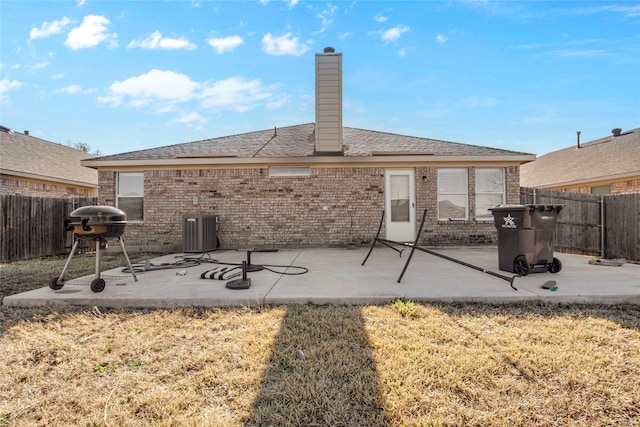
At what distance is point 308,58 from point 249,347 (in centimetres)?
951

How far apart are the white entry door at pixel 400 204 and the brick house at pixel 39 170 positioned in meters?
13.5

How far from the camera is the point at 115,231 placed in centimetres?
443

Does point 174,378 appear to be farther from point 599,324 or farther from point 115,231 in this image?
point 599,324

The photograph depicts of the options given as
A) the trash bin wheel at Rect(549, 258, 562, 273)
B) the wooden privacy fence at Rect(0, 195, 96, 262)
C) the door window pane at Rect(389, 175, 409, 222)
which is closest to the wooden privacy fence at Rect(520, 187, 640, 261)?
the door window pane at Rect(389, 175, 409, 222)

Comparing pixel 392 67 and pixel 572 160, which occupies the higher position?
pixel 392 67

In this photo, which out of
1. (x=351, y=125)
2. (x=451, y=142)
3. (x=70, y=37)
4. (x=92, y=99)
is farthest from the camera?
(x=351, y=125)

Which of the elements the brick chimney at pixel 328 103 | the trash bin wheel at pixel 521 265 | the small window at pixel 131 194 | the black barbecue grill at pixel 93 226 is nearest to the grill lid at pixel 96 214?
the black barbecue grill at pixel 93 226

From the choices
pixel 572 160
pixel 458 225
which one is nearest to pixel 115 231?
pixel 458 225

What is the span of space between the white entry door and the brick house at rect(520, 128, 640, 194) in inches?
367

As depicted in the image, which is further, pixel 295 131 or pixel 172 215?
pixel 295 131

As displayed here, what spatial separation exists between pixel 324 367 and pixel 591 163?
17705 millimetres

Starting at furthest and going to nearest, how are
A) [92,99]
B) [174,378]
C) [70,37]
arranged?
[92,99] < [70,37] < [174,378]

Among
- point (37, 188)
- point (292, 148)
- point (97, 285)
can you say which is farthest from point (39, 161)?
point (97, 285)

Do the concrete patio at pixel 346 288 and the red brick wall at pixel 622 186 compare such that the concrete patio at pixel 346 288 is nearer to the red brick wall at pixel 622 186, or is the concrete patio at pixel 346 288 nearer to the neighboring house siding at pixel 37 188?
the red brick wall at pixel 622 186
